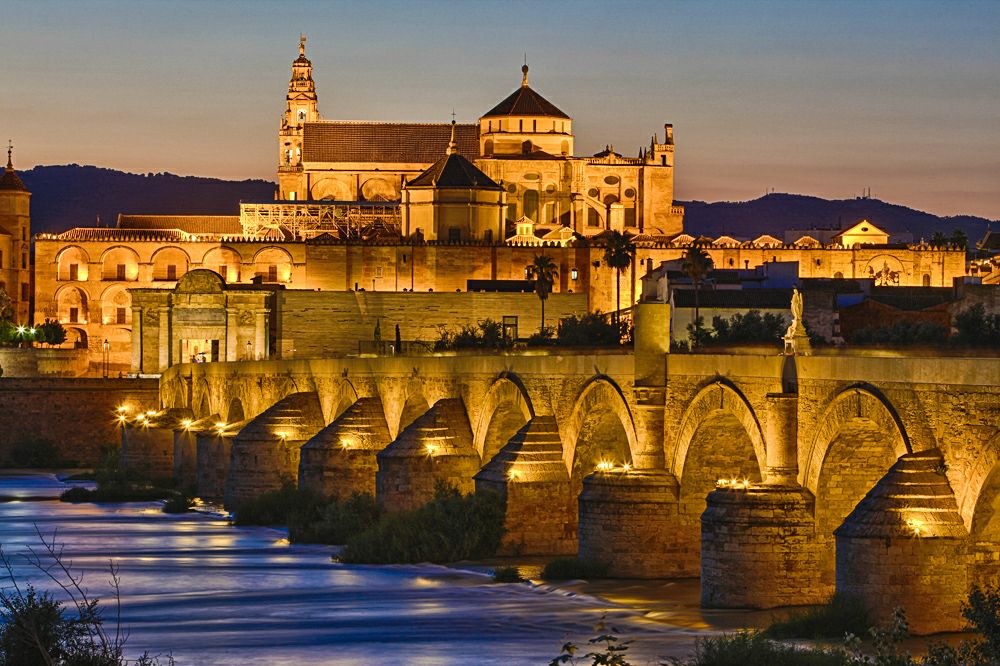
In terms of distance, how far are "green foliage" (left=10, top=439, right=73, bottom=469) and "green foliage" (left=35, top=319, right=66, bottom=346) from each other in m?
26.3

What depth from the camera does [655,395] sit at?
26938 mm

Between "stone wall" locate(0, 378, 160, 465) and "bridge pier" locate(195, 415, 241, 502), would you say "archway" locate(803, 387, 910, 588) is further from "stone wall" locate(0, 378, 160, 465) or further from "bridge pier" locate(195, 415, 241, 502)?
"stone wall" locate(0, 378, 160, 465)

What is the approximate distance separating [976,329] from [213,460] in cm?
1863

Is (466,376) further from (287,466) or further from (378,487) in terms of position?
(287,466)

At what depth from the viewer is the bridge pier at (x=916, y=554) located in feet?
63.3

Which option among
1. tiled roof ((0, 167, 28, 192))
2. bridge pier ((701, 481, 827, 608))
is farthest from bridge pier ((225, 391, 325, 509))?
tiled roof ((0, 167, 28, 192))

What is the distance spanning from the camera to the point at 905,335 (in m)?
45.4

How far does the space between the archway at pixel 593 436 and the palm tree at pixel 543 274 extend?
40384 mm

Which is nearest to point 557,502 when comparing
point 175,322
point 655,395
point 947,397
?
point 655,395

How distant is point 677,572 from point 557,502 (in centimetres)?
384

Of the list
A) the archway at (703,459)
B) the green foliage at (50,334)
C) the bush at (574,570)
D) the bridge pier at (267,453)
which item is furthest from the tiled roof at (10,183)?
the archway at (703,459)

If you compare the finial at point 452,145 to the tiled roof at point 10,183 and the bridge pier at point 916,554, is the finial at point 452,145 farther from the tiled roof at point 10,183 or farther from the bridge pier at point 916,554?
the bridge pier at point 916,554

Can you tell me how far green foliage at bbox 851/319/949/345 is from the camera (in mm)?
44219

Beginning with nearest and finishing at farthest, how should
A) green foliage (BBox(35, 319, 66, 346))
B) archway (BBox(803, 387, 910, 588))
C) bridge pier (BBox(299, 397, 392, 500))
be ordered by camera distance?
archway (BBox(803, 387, 910, 588)), bridge pier (BBox(299, 397, 392, 500)), green foliage (BBox(35, 319, 66, 346))
